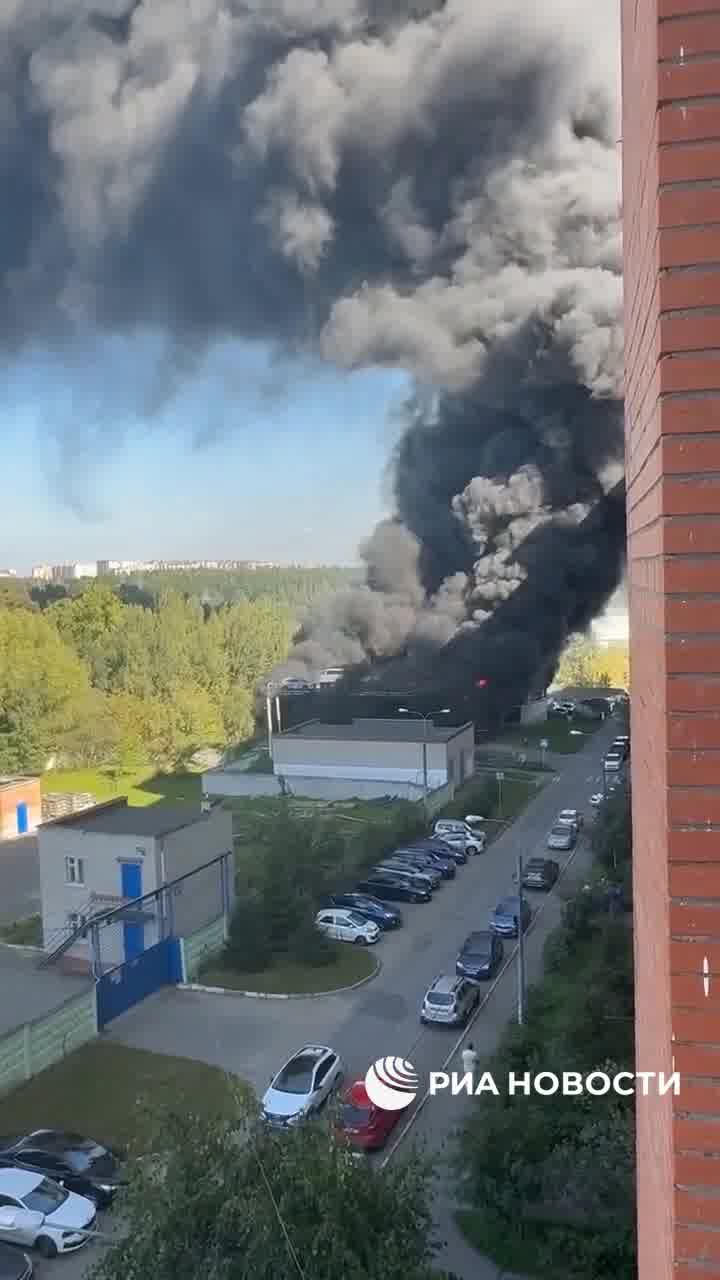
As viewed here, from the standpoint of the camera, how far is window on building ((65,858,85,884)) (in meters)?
9.43

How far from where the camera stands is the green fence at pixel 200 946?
8.63 m

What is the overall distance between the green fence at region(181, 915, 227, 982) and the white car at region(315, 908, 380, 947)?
0.86 meters

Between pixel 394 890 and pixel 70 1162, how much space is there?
5.66 metres

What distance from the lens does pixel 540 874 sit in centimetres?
1116

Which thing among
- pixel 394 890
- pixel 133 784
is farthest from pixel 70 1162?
pixel 133 784

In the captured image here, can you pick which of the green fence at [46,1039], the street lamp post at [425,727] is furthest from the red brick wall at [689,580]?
the street lamp post at [425,727]

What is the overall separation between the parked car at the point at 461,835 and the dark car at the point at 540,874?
4.71ft

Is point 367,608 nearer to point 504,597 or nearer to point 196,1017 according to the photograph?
point 504,597

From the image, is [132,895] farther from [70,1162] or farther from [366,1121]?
[366,1121]

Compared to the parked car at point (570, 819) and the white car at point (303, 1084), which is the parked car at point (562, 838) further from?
the white car at point (303, 1084)

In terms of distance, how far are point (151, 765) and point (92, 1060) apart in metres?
13.4

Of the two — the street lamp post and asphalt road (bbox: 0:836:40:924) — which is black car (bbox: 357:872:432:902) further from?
asphalt road (bbox: 0:836:40:924)

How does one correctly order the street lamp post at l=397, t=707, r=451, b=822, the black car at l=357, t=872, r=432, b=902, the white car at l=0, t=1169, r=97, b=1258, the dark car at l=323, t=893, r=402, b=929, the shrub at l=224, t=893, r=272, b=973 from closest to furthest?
the white car at l=0, t=1169, r=97, b=1258 < the shrub at l=224, t=893, r=272, b=973 < the dark car at l=323, t=893, r=402, b=929 < the black car at l=357, t=872, r=432, b=902 < the street lamp post at l=397, t=707, r=451, b=822

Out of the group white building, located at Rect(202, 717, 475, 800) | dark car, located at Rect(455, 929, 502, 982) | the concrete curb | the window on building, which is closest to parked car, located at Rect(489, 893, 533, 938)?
dark car, located at Rect(455, 929, 502, 982)
